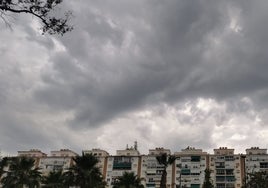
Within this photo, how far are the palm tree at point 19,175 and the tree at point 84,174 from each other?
44.7ft

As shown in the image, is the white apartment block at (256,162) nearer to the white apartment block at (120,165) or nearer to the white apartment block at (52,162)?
the white apartment block at (120,165)

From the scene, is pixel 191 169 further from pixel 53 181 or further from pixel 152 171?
pixel 53 181

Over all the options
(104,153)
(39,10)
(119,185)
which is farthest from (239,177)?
(39,10)

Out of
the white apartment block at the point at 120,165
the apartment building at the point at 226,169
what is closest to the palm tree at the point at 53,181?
the white apartment block at the point at 120,165

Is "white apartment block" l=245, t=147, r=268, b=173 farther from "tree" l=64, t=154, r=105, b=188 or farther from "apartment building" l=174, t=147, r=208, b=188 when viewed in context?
"tree" l=64, t=154, r=105, b=188

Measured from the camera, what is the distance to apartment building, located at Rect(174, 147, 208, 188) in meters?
126

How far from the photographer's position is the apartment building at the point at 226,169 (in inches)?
4899

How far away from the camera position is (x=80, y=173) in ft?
214

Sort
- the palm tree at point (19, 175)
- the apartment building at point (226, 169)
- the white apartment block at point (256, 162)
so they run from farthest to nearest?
the white apartment block at point (256, 162)
the apartment building at point (226, 169)
the palm tree at point (19, 175)

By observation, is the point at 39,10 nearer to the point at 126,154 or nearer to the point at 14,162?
the point at 14,162

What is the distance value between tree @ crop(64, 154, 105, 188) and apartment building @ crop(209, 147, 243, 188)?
67556 mm

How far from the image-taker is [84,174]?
212ft

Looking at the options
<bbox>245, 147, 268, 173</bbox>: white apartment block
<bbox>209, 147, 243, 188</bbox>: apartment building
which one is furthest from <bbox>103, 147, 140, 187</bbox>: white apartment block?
<bbox>245, 147, 268, 173</bbox>: white apartment block

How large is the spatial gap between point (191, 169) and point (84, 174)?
227ft
